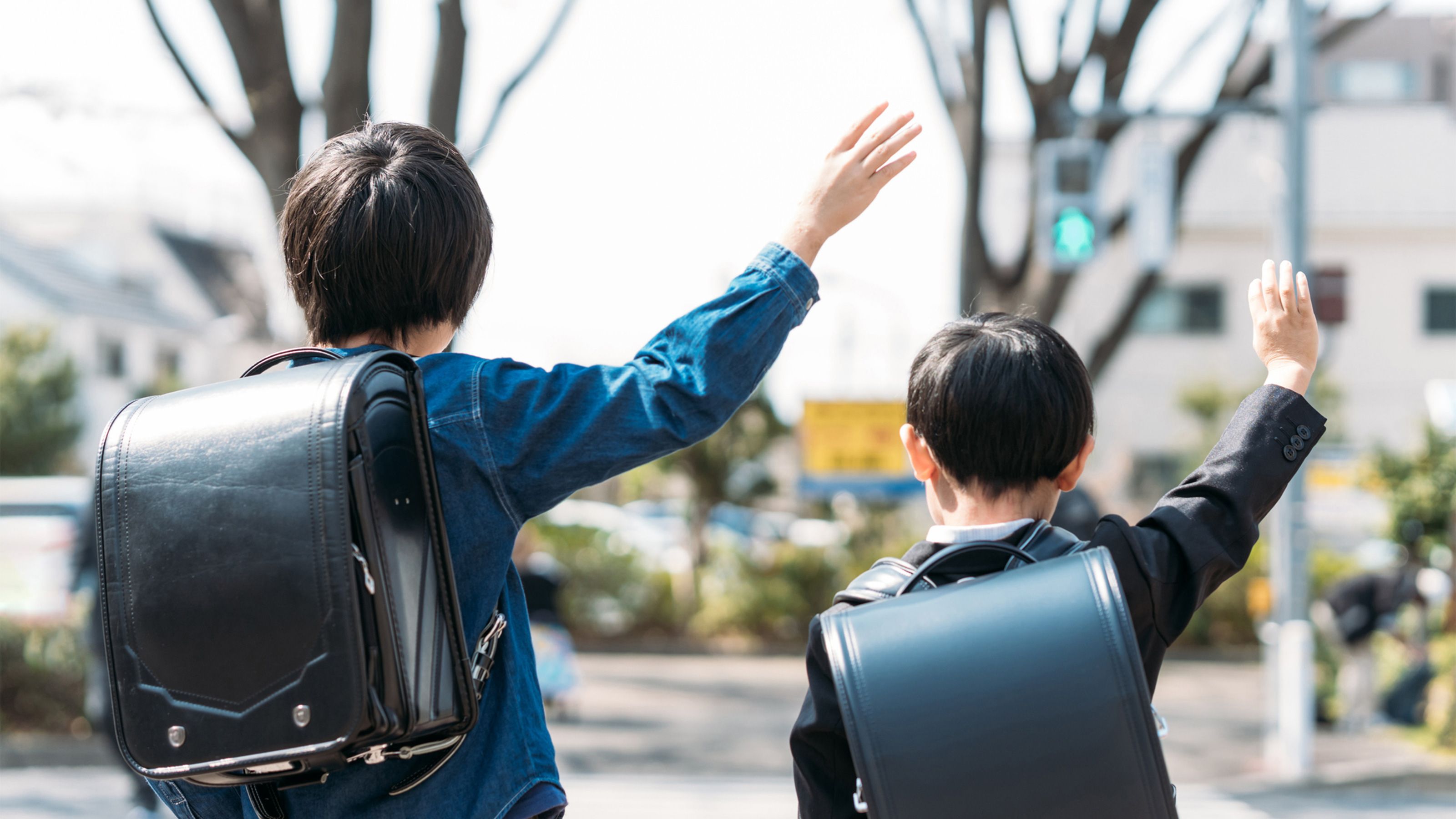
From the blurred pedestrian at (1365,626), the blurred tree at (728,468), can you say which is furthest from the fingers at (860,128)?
the blurred tree at (728,468)

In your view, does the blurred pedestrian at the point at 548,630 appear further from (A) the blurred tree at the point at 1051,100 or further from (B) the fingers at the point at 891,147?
(B) the fingers at the point at 891,147

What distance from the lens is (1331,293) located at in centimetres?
805

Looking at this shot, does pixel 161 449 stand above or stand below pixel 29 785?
above

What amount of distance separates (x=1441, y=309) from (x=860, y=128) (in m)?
27.2

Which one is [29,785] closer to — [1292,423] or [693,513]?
[1292,423]

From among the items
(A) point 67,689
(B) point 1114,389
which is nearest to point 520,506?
(A) point 67,689

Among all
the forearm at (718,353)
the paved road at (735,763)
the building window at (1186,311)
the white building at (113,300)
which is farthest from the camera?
the white building at (113,300)

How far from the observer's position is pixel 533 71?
5418 millimetres

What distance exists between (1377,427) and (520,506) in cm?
2683

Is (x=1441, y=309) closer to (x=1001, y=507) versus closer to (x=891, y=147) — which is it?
(x=1001, y=507)

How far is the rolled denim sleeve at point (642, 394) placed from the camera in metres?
1.41

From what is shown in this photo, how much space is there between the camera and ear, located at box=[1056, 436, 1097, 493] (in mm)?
1649

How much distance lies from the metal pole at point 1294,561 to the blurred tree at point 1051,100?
414 mm

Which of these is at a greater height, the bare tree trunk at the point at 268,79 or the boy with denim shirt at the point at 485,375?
the bare tree trunk at the point at 268,79
